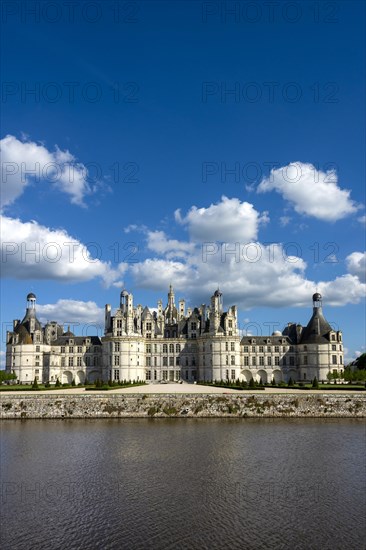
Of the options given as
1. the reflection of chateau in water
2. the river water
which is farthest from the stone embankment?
the reflection of chateau in water

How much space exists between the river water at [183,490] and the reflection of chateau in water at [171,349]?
1641 inches

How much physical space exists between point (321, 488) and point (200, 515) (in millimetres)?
6697

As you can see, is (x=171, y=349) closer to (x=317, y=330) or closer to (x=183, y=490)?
(x=317, y=330)

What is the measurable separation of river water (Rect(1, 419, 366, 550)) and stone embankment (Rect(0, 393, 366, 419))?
32.2ft

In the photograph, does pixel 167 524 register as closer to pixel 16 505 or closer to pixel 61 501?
pixel 61 501

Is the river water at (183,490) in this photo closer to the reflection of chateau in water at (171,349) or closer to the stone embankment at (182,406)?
the stone embankment at (182,406)

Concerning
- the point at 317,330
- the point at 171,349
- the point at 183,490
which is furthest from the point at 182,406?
the point at 317,330

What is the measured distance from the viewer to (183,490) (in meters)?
22.4

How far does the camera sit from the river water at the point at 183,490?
17.8 meters

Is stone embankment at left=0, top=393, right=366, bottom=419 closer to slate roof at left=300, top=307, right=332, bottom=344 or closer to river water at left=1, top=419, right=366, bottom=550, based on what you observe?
river water at left=1, top=419, right=366, bottom=550

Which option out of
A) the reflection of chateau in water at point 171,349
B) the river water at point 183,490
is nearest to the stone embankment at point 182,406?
the river water at point 183,490

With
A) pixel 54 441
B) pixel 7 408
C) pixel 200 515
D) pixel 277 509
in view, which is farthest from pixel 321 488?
pixel 7 408

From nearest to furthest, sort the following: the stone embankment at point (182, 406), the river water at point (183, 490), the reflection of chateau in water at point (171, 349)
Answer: the river water at point (183, 490), the stone embankment at point (182, 406), the reflection of chateau in water at point (171, 349)

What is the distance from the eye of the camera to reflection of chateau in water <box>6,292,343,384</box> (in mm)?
78312
